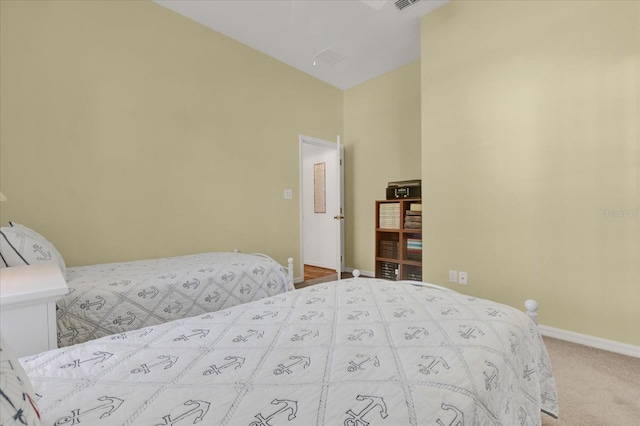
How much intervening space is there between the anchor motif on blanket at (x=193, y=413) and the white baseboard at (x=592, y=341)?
2.77m

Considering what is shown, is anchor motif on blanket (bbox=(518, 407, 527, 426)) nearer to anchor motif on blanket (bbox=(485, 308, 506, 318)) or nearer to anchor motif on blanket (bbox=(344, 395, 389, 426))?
anchor motif on blanket (bbox=(485, 308, 506, 318))

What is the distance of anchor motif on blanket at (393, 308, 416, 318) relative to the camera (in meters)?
1.21

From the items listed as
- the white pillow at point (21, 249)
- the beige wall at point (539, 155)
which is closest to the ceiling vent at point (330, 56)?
the beige wall at point (539, 155)

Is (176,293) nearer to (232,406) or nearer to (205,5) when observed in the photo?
(232,406)

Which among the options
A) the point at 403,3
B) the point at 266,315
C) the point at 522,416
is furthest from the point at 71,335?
the point at 403,3

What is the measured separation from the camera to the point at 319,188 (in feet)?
17.7

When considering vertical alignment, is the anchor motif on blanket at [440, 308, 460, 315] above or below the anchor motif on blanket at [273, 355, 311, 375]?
above

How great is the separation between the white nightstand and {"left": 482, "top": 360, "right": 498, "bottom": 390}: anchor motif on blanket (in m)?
1.42

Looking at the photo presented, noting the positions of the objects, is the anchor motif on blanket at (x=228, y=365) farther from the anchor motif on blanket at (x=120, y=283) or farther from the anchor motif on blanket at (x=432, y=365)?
the anchor motif on blanket at (x=120, y=283)

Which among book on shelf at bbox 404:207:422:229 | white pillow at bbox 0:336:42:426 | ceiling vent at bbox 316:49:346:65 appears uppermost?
ceiling vent at bbox 316:49:346:65

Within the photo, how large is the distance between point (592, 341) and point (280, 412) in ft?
8.78

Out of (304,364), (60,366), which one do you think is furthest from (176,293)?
(304,364)

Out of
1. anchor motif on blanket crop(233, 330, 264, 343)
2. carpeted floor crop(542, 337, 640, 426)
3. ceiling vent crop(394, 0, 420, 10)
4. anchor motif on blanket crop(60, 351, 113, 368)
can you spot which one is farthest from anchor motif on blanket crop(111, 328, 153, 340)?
ceiling vent crop(394, 0, 420, 10)

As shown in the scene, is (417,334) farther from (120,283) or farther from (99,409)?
(120,283)
